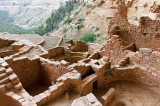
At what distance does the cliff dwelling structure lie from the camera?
37.5 feet

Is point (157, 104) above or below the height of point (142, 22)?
below

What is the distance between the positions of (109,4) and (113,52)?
29370mm

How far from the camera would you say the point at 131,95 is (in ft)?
43.5

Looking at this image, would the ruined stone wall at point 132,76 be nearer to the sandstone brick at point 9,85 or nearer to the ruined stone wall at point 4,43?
the sandstone brick at point 9,85

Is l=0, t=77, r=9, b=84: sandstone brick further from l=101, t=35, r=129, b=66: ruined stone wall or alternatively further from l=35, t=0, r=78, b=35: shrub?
l=35, t=0, r=78, b=35: shrub

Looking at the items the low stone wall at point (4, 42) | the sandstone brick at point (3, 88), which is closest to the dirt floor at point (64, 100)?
the sandstone brick at point (3, 88)

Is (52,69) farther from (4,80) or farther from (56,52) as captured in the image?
(56,52)

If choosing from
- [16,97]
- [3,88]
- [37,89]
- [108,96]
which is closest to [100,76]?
[108,96]

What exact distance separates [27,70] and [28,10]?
10670 cm

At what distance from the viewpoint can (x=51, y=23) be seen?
6316 centimetres

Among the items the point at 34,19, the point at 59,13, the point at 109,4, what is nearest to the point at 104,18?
the point at 109,4

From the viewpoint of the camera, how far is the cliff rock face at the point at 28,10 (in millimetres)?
100537

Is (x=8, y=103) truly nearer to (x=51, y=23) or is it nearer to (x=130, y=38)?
(x=130, y=38)

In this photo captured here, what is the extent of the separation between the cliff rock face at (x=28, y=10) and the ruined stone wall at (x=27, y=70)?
7991 cm
